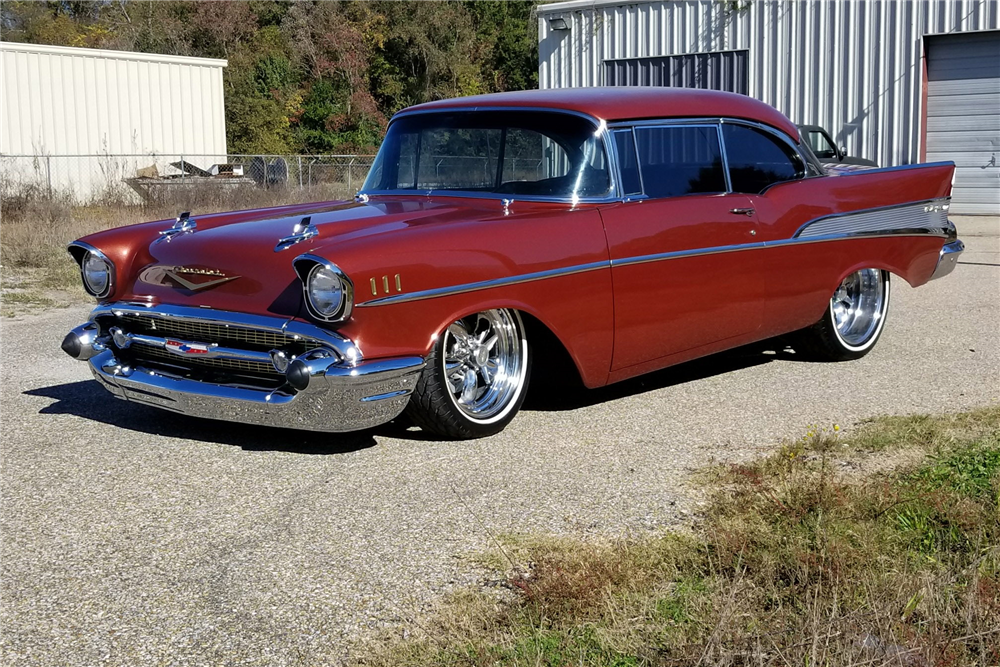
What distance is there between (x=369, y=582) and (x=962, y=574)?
5.67 ft

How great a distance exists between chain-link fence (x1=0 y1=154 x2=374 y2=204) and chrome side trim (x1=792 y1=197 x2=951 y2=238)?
12.7 m

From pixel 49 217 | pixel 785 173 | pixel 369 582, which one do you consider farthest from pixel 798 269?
pixel 49 217

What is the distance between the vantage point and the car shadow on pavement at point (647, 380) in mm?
5719

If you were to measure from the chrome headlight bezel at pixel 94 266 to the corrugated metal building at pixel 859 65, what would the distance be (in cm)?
1473

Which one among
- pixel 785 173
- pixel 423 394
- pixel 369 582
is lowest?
pixel 369 582

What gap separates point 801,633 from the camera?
8.92 ft

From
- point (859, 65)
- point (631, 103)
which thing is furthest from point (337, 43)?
point (631, 103)

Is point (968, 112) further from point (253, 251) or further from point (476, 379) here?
point (253, 251)

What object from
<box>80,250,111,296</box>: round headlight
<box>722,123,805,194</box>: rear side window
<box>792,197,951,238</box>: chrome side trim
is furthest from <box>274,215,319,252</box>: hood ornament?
<box>792,197,951,238</box>: chrome side trim

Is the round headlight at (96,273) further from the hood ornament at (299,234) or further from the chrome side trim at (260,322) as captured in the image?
the hood ornament at (299,234)

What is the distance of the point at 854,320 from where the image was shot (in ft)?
22.8

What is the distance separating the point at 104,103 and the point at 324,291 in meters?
20.3

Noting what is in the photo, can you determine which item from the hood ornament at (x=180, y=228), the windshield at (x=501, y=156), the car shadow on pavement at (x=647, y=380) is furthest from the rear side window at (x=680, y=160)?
the hood ornament at (x=180, y=228)

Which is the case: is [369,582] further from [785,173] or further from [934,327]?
[934,327]
